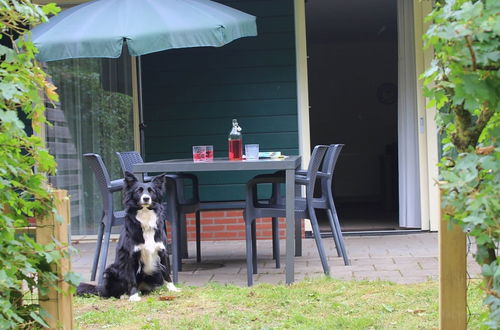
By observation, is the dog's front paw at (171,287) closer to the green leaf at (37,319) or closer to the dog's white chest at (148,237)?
the dog's white chest at (148,237)

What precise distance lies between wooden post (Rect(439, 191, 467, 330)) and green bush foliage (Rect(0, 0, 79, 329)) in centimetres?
140

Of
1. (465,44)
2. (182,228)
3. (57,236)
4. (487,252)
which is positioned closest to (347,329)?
(487,252)

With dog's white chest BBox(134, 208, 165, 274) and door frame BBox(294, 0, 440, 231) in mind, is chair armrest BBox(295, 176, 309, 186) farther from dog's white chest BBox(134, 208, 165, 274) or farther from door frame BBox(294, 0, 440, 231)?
door frame BBox(294, 0, 440, 231)

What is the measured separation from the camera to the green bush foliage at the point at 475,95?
1.94m

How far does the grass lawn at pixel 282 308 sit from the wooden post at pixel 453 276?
1.96 feet

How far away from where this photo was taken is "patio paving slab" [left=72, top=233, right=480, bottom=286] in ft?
15.6

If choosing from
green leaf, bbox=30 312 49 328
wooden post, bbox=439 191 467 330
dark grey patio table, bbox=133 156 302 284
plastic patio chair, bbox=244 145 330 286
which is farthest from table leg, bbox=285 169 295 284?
green leaf, bbox=30 312 49 328

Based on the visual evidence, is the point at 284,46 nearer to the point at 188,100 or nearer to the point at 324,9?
the point at 188,100

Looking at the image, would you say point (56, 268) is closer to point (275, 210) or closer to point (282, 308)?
point (282, 308)

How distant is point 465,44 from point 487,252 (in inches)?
28.0

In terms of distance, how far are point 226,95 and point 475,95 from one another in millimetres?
4848

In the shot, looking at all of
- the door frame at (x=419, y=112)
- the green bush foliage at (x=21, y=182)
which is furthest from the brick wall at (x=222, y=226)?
the green bush foliage at (x=21, y=182)

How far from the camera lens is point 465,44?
2006 millimetres

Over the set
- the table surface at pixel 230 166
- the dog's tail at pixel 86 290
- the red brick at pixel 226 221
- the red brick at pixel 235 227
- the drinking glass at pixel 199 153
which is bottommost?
the dog's tail at pixel 86 290
